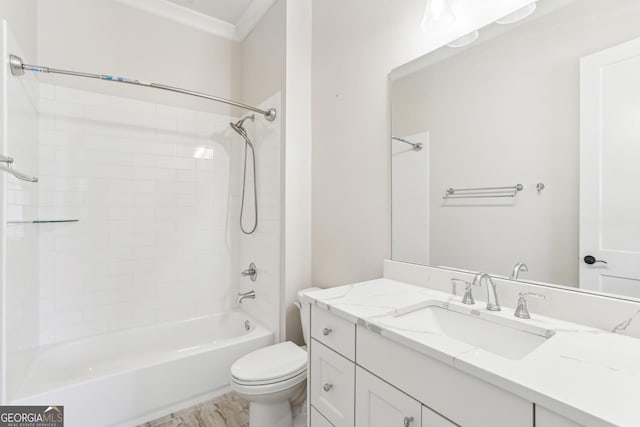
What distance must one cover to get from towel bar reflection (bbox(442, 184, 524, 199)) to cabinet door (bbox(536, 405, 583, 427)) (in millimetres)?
769

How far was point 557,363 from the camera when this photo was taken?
67cm

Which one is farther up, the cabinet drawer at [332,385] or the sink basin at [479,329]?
the sink basin at [479,329]

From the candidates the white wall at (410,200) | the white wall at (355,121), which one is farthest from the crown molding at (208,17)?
the white wall at (410,200)

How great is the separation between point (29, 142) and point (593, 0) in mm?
2683

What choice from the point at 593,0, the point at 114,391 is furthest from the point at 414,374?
the point at 114,391

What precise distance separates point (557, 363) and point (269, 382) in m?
1.26

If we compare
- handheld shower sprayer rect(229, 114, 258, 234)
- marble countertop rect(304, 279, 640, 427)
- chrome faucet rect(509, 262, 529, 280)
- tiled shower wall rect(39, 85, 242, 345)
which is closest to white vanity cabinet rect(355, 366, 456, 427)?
marble countertop rect(304, 279, 640, 427)

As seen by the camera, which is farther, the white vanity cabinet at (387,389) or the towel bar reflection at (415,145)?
the towel bar reflection at (415,145)

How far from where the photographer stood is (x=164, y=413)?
1.82 m

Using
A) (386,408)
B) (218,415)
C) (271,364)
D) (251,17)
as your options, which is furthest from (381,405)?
(251,17)

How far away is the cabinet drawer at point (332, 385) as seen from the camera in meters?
1.04

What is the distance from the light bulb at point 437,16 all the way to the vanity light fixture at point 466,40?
0.08 m

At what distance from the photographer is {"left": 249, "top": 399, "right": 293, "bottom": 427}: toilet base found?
1.58 metres

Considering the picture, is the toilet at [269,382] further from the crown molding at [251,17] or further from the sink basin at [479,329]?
the crown molding at [251,17]
